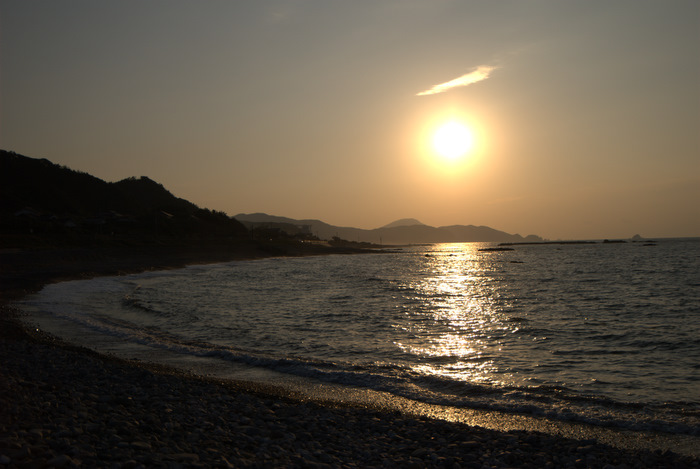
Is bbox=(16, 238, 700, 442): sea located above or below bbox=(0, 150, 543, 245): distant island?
below

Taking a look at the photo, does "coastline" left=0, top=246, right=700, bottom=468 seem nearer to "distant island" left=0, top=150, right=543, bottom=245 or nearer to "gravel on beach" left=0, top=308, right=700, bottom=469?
"gravel on beach" left=0, top=308, right=700, bottom=469

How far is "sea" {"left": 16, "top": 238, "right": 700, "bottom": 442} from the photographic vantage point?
1049 centimetres

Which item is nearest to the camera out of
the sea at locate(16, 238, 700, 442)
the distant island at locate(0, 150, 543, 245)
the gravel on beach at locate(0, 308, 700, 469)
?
the gravel on beach at locate(0, 308, 700, 469)

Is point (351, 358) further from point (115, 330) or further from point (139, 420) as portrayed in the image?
point (115, 330)

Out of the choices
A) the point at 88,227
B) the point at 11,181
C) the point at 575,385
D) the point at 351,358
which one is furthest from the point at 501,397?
the point at 11,181

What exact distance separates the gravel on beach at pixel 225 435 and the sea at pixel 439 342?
2200 mm

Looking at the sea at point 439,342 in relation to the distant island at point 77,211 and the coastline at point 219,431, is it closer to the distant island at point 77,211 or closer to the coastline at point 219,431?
the coastline at point 219,431

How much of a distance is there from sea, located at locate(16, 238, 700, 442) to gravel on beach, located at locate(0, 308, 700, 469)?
2200mm

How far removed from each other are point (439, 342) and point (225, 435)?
1128cm

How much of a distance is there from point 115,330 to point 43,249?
1763 inches

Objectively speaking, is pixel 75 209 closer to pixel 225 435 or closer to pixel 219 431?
pixel 219 431

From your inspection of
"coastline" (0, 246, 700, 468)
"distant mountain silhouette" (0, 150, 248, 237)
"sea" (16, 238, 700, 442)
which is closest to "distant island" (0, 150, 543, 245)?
"distant mountain silhouette" (0, 150, 248, 237)

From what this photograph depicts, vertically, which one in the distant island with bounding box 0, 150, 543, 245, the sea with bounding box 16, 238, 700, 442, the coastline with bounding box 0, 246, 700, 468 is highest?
the distant island with bounding box 0, 150, 543, 245

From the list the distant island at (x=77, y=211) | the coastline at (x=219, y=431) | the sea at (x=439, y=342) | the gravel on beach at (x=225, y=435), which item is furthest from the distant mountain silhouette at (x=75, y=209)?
the gravel on beach at (x=225, y=435)
